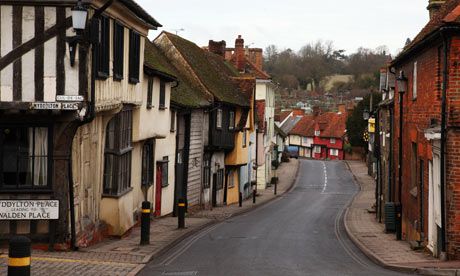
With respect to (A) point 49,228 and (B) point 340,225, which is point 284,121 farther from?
(A) point 49,228

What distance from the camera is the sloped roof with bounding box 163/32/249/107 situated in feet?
122

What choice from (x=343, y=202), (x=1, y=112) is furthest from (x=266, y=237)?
(x=343, y=202)

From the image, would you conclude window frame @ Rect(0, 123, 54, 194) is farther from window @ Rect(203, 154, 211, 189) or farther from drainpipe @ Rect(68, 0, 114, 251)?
window @ Rect(203, 154, 211, 189)

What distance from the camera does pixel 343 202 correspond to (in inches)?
1901

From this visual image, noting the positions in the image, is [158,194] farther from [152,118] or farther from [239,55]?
[239,55]

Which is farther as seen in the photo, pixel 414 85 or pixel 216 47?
pixel 216 47

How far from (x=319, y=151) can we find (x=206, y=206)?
257ft

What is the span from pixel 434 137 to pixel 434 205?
80.2 inches

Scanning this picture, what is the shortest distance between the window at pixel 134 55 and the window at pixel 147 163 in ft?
14.9

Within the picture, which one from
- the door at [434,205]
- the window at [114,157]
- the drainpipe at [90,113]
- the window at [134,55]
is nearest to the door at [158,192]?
the window at [114,157]

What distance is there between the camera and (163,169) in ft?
91.0

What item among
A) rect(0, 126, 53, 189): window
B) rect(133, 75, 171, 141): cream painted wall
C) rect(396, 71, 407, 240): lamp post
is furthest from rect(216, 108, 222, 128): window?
rect(0, 126, 53, 189): window

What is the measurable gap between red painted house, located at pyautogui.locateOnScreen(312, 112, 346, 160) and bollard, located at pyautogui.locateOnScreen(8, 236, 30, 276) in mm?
96339

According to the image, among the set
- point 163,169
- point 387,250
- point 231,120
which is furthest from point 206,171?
point 387,250
